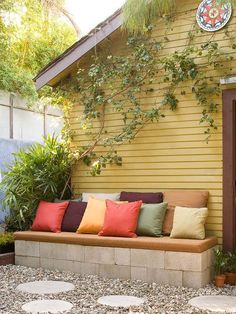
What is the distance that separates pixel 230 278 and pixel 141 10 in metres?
3.59

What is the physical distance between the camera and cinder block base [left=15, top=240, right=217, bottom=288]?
5445 millimetres

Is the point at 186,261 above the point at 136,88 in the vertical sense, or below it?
below

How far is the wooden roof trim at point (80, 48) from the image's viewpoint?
6773 millimetres

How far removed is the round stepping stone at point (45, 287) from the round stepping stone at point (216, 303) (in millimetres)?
1480

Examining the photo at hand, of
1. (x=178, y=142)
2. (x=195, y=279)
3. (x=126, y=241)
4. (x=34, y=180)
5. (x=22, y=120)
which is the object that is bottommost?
(x=195, y=279)

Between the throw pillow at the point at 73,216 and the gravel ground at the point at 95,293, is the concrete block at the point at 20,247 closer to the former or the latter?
the gravel ground at the point at 95,293

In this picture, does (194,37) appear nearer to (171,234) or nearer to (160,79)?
(160,79)

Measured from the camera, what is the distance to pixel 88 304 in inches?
187

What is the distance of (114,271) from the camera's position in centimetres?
592

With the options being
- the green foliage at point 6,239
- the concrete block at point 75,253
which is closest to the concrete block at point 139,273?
the concrete block at point 75,253

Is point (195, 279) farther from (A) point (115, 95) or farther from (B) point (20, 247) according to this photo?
(A) point (115, 95)

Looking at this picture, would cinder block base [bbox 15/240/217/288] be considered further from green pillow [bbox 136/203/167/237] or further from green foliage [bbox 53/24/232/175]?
green foliage [bbox 53/24/232/175]

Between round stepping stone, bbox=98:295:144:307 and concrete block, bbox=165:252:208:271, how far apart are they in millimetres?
760

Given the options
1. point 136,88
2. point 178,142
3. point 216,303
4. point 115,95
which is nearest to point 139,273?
point 216,303
